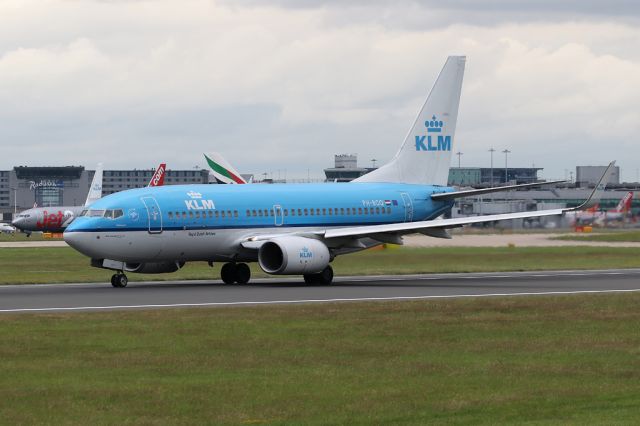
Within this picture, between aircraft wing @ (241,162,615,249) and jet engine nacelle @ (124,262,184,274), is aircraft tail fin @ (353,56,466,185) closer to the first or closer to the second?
aircraft wing @ (241,162,615,249)

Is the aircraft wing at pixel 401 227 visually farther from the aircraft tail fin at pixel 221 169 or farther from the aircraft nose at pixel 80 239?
the aircraft tail fin at pixel 221 169

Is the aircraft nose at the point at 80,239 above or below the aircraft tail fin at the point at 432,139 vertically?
below

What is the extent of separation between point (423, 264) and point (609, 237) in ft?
102

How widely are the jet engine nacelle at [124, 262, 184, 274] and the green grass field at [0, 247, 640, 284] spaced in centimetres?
510

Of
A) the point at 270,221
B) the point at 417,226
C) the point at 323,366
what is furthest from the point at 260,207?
the point at 323,366

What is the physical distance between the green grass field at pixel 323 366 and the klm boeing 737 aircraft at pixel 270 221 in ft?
36.5

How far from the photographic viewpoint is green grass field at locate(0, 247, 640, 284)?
51469 mm

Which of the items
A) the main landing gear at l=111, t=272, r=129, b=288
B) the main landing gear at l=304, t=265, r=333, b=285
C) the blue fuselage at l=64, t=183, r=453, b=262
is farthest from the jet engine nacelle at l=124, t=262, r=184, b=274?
the main landing gear at l=304, t=265, r=333, b=285

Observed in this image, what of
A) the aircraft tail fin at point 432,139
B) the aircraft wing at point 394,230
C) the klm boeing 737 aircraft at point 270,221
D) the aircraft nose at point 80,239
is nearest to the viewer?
the aircraft nose at point 80,239

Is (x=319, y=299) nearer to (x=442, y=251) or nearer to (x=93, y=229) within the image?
(x=93, y=229)

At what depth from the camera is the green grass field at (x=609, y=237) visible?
259 ft

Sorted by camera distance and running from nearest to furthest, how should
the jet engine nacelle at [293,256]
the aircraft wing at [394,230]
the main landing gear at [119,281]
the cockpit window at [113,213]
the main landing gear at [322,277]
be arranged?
the cockpit window at [113,213] → the jet engine nacelle at [293,256] → the main landing gear at [119,281] → the main landing gear at [322,277] → the aircraft wing at [394,230]

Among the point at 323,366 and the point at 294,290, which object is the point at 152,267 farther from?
the point at 323,366

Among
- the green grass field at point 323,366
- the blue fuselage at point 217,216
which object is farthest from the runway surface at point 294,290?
the green grass field at point 323,366
